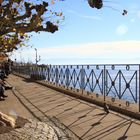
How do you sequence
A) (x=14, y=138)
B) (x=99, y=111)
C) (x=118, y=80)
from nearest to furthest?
(x=14, y=138), (x=99, y=111), (x=118, y=80)

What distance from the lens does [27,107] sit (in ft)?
47.0

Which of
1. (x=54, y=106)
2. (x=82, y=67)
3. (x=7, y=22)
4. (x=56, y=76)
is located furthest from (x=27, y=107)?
(x=56, y=76)

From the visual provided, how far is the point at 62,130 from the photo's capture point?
9.64m

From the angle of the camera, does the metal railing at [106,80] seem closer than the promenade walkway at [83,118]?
No

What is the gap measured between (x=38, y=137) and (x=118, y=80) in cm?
608

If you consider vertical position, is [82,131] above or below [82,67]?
below

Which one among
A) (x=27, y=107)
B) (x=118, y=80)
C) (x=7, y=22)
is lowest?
(x=27, y=107)

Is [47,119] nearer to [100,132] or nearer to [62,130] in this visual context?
[62,130]

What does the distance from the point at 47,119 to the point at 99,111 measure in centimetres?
190

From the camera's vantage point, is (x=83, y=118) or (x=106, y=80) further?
(x=106, y=80)

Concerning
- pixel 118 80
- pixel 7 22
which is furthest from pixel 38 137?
pixel 118 80

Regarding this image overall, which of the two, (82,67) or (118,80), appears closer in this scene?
(118,80)

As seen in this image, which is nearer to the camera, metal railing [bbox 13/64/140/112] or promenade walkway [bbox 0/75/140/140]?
promenade walkway [bbox 0/75/140/140]

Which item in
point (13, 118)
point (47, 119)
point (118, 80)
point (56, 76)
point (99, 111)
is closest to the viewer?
point (13, 118)
